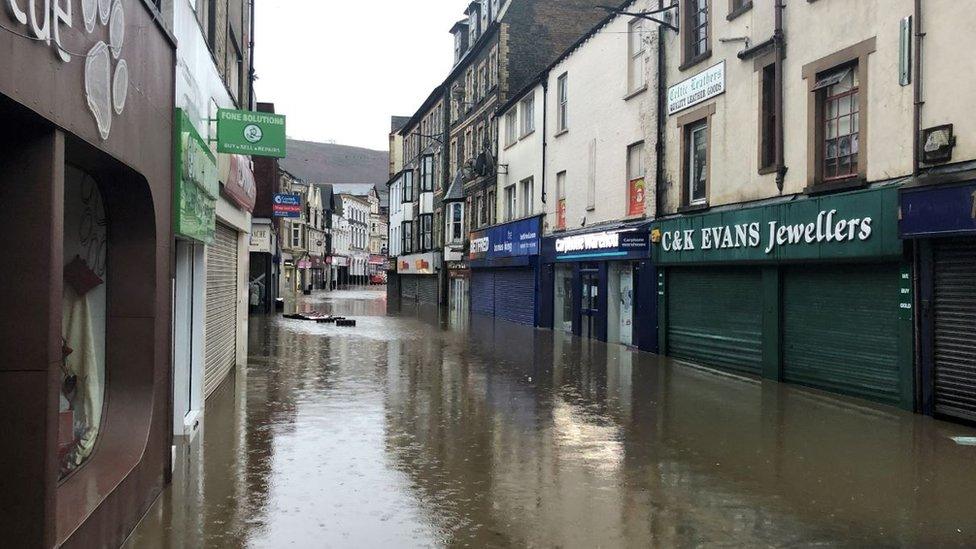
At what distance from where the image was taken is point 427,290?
158 ft

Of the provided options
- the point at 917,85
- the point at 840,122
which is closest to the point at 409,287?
the point at 840,122

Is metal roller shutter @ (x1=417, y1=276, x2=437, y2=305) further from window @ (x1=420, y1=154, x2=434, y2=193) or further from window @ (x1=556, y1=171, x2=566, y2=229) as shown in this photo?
window @ (x1=556, y1=171, x2=566, y2=229)

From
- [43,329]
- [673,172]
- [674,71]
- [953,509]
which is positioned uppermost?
[674,71]

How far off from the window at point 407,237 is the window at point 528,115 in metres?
22.7

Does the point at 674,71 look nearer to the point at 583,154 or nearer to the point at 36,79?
the point at 583,154

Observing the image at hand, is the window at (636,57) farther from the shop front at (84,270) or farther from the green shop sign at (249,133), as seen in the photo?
the shop front at (84,270)

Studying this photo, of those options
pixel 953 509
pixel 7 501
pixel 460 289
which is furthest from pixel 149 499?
pixel 460 289

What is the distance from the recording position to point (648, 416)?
34.7 ft

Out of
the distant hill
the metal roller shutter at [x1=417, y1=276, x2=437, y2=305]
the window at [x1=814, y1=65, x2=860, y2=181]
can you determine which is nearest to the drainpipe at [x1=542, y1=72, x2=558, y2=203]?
the window at [x1=814, y1=65, x2=860, y2=181]

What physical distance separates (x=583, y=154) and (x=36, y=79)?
2085cm

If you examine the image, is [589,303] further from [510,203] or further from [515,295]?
[510,203]

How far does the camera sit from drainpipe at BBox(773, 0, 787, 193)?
1389cm

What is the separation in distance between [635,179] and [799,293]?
7.49 metres

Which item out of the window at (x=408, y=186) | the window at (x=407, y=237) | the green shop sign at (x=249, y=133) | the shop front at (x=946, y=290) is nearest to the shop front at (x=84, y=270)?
the green shop sign at (x=249, y=133)
